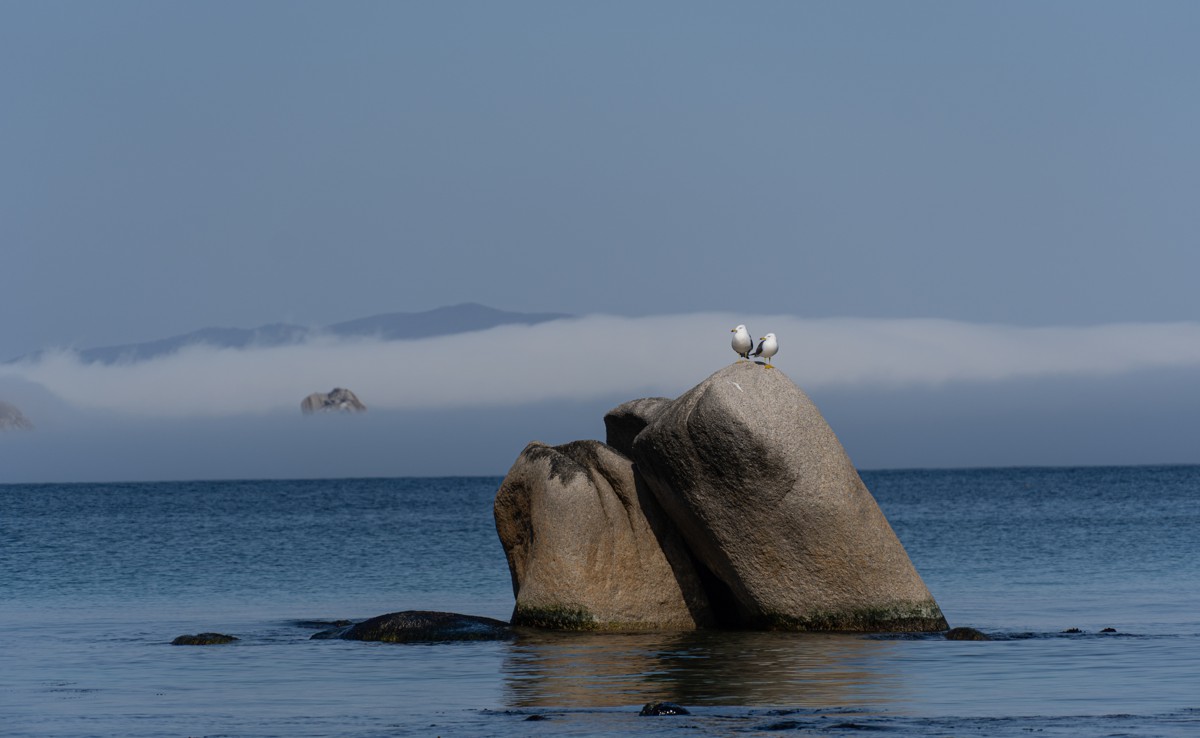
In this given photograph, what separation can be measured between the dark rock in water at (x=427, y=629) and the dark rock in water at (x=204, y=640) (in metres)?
1.57

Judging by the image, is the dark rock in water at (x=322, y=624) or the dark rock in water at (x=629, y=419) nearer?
the dark rock in water at (x=629, y=419)

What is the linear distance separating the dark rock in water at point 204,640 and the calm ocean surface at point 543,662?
582mm

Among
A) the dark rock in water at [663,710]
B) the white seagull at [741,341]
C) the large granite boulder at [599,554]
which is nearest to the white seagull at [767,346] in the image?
the white seagull at [741,341]

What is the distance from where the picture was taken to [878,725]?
1656 centimetres

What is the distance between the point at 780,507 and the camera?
80.5ft

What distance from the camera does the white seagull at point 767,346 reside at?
25391 mm

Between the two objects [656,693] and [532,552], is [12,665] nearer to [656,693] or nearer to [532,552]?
[532,552]

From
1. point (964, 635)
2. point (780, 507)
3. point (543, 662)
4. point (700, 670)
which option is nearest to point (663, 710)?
point (700, 670)

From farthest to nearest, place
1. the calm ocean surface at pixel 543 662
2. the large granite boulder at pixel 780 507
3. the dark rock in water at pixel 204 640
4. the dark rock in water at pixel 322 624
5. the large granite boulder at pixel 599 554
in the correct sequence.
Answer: the dark rock in water at pixel 322 624, the large granite boulder at pixel 599 554, the dark rock in water at pixel 204 640, the large granite boulder at pixel 780 507, the calm ocean surface at pixel 543 662

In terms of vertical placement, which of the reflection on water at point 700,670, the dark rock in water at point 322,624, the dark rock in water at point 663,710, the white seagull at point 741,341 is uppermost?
the white seagull at point 741,341

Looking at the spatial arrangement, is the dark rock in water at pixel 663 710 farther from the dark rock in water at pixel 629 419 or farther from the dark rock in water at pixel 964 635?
the dark rock in water at pixel 629 419

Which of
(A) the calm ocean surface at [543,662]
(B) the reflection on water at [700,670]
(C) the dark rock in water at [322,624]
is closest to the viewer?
(A) the calm ocean surface at [543,662]

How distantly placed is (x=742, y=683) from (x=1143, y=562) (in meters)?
28.9

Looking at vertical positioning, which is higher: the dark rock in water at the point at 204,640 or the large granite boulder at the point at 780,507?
the large granite boulder at the point at 780,507
